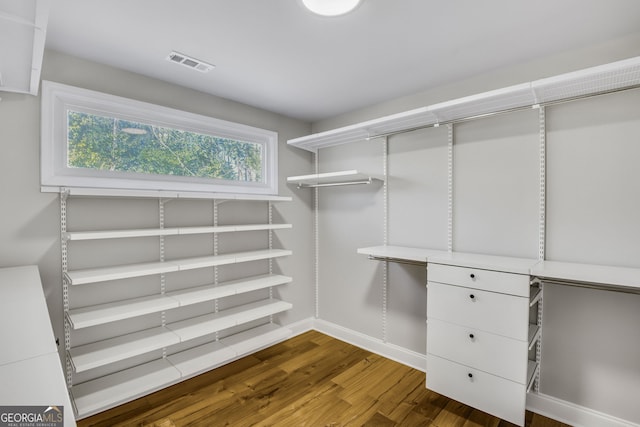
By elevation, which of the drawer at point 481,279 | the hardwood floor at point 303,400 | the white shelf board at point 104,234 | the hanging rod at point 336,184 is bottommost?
the hardwood floor at point 303,400

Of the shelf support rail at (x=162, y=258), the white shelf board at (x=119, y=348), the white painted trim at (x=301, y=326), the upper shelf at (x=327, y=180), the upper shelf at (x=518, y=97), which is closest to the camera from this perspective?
the upper shelf at (x=518, y=97)

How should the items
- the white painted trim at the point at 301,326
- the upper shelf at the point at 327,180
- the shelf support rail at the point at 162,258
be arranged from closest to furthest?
1. the shelf support rail at the point at 162,258
2. the upper shelf at the point at 327,180
3. the white painted trim at the point at 301,326

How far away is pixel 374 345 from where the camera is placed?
293 centimetres

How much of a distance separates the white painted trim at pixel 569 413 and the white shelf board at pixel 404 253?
110 centimetres

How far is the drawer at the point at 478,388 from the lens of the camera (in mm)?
1775

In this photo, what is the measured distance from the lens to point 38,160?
1.89 m

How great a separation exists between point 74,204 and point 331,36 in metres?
1.90

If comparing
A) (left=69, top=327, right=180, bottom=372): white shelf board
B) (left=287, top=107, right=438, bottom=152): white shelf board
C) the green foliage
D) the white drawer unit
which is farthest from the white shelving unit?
the white drawer unit

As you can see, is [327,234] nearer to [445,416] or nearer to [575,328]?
[445,416]

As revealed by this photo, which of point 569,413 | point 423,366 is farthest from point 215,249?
point 569,413

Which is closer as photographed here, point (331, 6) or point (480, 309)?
point (331, 6)

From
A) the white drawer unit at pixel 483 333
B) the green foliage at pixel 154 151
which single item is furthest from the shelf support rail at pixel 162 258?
the white drawer unit at pixel 483 333

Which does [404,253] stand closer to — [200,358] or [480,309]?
[480,309]

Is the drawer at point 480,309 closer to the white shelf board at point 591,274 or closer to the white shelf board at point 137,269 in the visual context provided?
the white shelf board at point 591,274
